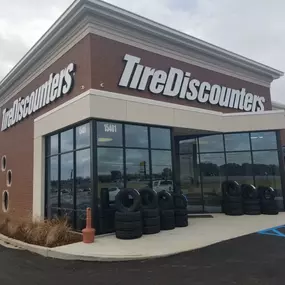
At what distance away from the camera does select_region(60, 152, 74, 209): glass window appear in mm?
11945

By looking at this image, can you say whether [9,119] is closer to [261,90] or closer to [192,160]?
[192,160]

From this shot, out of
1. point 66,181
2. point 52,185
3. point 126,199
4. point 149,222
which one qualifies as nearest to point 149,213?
point 149,222

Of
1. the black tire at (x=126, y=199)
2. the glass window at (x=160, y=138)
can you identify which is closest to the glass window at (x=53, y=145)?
the glass window at (x=160, y=138)

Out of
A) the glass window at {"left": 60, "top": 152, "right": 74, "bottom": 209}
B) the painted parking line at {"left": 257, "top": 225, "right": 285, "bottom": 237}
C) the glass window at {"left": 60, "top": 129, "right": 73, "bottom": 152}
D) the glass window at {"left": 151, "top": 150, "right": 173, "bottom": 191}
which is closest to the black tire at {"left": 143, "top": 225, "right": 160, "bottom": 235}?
the glass window at {"left": 151, "top": 150, "right": 173, "bottom": 191}

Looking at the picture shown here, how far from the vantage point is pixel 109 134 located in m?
11.1

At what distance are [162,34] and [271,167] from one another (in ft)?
27.7

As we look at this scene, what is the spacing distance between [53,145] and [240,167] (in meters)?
9.25

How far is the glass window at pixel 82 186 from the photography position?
10.7 m

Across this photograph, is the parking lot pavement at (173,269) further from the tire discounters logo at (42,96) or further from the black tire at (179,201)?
the tire discounters logo at (42,96)

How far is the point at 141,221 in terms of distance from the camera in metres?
10.0

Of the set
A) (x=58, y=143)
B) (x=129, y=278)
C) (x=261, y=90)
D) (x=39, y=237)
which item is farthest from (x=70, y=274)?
(x=261, y=90)

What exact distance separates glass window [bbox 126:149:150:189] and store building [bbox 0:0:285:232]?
0.13ft

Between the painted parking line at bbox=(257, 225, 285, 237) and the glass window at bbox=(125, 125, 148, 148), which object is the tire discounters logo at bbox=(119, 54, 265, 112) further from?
the painted parking line at bbox=(257, 225, 285, 237)

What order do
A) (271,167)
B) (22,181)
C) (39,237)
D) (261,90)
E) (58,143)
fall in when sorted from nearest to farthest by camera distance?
(39,237) < (58,143) < (271,167) < (22,181) < (261,90)
